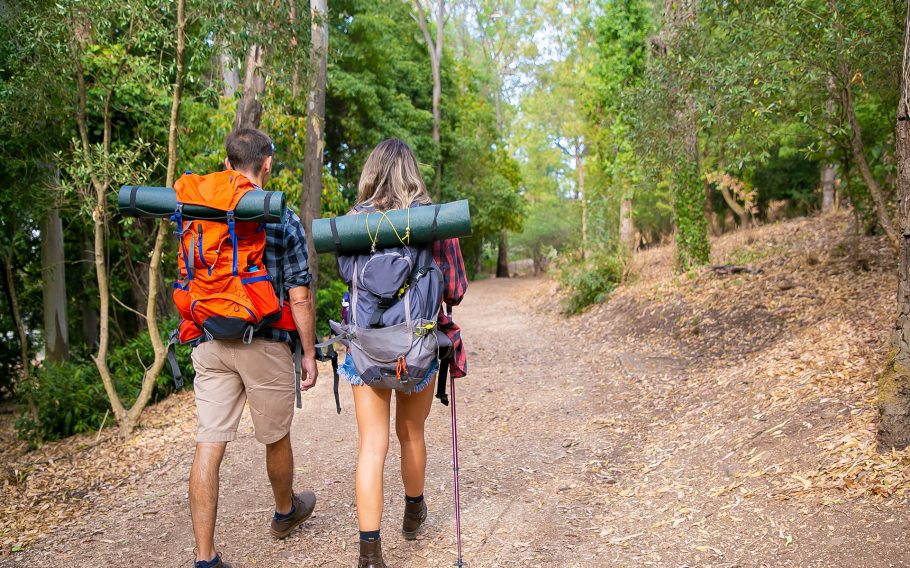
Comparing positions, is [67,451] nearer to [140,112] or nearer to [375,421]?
[140,112]

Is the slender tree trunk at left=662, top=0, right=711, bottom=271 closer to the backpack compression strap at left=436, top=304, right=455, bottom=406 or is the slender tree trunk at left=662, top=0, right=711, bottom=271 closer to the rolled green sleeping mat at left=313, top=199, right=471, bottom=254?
the backpack compression strap at left=436, top=304, right=455, bottom=406

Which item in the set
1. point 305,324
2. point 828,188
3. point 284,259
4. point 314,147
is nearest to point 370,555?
point 305,324

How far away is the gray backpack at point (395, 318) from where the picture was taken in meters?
2.77

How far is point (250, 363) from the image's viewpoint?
307 centimetres

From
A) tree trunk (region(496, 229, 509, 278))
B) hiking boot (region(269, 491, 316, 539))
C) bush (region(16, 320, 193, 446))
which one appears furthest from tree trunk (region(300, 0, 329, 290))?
tree trunk (region(496, 229, 509, 278))

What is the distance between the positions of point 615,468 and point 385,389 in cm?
235

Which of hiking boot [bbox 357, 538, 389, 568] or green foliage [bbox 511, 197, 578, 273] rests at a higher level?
green foliage [bbox 511, 197, 578, 273]

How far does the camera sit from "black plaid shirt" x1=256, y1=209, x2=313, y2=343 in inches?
123

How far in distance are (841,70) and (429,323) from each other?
544 centimetres

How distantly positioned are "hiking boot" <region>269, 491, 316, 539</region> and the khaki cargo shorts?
24.4 inches

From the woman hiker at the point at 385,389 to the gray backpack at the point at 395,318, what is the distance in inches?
2.9

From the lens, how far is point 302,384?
3.31 m

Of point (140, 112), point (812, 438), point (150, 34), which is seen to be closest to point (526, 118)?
point (140, 112)

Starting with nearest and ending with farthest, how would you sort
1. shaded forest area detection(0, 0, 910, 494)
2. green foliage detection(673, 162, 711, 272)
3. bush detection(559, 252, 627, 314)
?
shaded forest area detection(0, 0, 910, 494)
green foliage detection(673, 162, 711, 272)
bush detection(559, 252, 627, 314)
